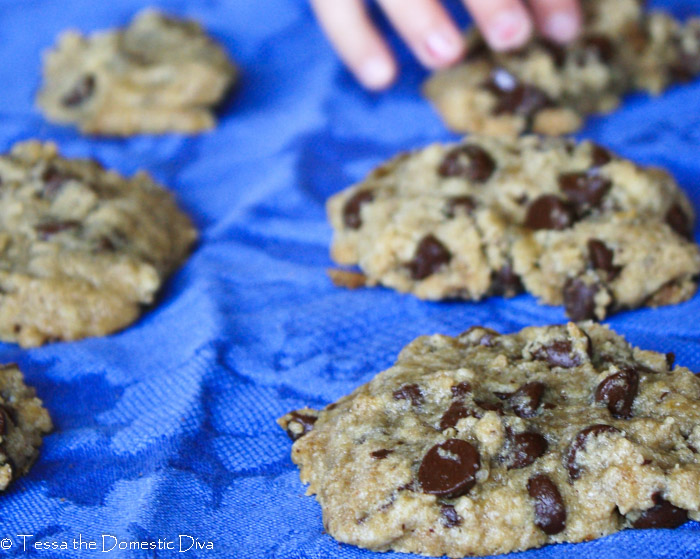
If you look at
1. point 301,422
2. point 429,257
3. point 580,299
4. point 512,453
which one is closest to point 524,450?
point 512,453

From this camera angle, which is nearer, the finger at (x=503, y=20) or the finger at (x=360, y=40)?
the finger at (x=503, y=20)

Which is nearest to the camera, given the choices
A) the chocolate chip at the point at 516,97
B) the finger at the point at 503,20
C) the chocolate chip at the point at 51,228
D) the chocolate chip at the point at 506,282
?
the chocolate chip at the point at 506,282

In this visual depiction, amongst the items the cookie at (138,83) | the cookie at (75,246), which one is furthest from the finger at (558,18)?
the cookie at (75,246)

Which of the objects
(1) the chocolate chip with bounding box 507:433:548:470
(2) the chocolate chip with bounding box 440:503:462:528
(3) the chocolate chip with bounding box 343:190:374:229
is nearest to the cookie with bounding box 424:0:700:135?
(3) the chocolate chip with bounding box 343:190:374:229

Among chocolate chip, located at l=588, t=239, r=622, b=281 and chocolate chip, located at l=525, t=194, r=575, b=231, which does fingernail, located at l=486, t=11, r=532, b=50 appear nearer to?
chocolate chip, located at l=525, t=194, r=575, b=231

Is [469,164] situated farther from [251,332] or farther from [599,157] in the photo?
[251,332]

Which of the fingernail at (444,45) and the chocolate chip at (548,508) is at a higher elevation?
the fingernail at (444,45)

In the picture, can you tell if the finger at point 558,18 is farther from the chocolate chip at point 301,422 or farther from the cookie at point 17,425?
the cookie at point 17,425

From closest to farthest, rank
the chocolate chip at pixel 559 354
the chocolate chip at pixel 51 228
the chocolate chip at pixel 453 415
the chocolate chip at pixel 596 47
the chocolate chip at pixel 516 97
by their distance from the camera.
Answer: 1. the chocolate chip at pixel 453 415
2. the chocolate chip at pixel 559 354
3. the chocolate chip at pixel 51 228
4. the chocolate chip at pixel 516 97
5. the chocolate chip at pixel 596 47

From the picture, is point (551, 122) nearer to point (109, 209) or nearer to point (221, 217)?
point (221, 217)
